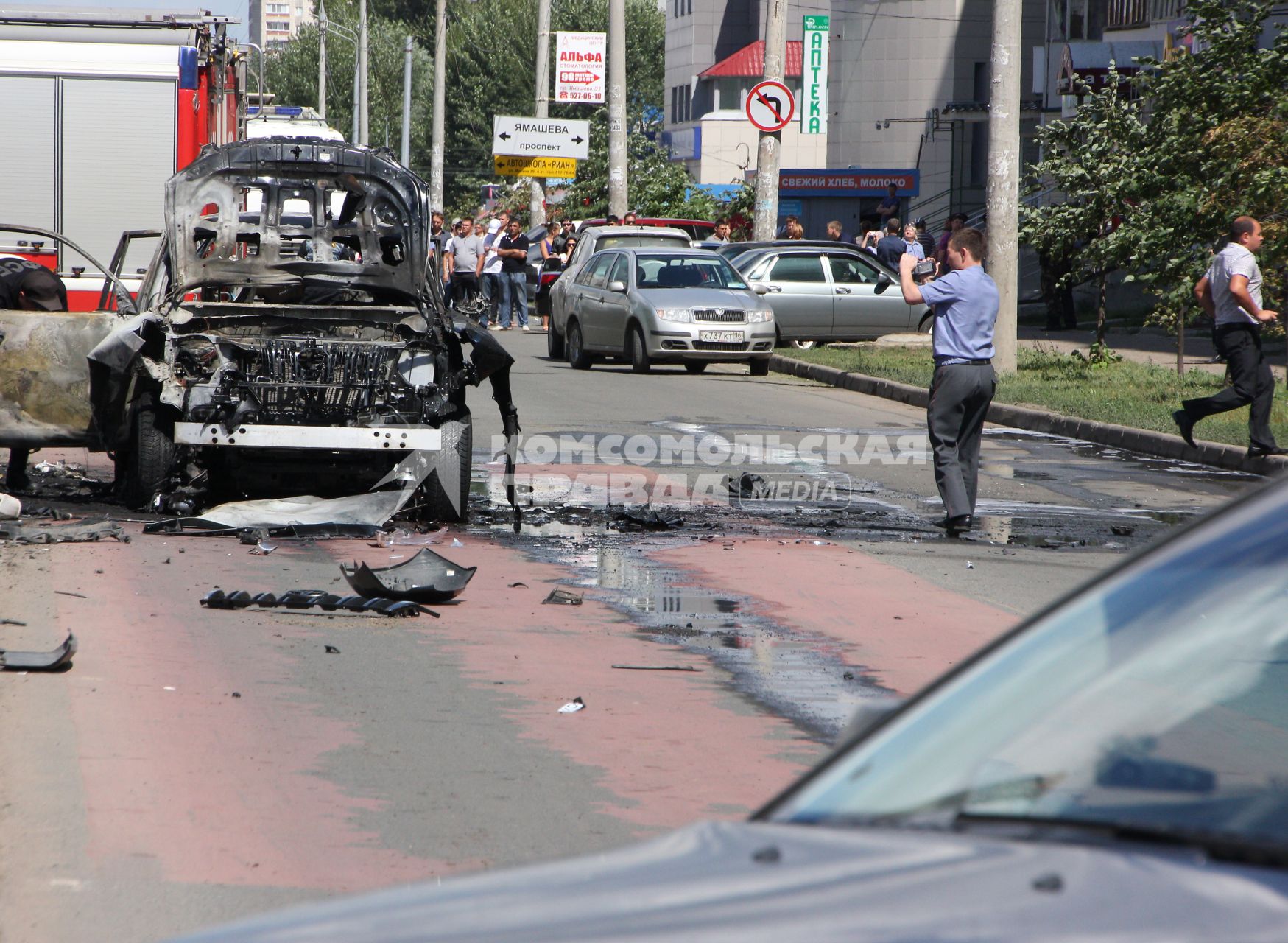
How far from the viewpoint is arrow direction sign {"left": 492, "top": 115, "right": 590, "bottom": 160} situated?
35.8 m

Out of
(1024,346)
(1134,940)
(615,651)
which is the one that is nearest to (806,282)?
(1024,346)

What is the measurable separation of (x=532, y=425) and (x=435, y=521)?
17.5ft

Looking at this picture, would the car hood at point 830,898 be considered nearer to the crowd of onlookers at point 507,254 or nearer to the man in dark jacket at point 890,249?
the crowd of onlookers at point 507,254

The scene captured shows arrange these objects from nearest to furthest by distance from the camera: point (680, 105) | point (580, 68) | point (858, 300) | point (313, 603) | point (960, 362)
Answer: point (313, 603) < point (960, 362) < point (858, 300) < point (580, 68) < point (680, 105)

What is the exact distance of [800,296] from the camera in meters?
24.4

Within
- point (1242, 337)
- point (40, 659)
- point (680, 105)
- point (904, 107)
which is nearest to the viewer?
point (40, 659)

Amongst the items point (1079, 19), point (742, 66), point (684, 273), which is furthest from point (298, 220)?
point (742, 66)

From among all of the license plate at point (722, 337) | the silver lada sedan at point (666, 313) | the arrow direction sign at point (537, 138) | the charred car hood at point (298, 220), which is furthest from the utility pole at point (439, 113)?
the charred car hood at point (298, 220)

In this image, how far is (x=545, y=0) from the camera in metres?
39.3

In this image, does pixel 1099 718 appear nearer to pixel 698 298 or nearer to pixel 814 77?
pixel 698 298

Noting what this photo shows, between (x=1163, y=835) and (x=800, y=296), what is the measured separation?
74.2 feet

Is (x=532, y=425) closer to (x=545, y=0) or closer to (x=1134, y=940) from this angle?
(x=1134, y=940)

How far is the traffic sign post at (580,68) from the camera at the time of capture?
39.1 meters

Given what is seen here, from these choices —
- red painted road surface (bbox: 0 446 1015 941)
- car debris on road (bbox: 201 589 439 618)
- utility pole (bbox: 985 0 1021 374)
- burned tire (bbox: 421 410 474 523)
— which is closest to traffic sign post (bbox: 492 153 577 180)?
utility pole (bbox: 985 0 1021 374)
